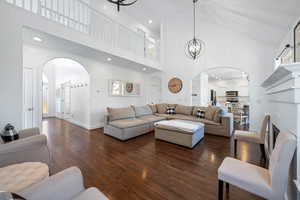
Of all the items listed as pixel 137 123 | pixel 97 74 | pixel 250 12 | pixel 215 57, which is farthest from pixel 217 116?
pixel 97 74

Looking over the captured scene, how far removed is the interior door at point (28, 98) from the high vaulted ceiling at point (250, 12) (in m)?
4.89

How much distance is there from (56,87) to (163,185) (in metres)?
8.38

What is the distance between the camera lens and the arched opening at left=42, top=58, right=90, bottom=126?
537 centimetres

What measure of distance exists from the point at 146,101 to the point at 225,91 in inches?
291

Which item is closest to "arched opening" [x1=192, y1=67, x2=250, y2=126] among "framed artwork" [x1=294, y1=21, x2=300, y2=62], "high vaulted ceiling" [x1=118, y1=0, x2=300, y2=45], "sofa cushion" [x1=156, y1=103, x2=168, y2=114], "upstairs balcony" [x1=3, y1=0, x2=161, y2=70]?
"sofa cushion" [x1=156, y1=103, x2=168, y2=114]

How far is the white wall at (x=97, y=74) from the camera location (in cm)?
370

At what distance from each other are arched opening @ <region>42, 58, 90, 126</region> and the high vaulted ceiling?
12.7ft

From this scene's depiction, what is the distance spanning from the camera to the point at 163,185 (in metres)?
1.84

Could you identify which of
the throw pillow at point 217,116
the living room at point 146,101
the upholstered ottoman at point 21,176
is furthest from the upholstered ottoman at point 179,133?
the upholstered ottoman at point 21,176

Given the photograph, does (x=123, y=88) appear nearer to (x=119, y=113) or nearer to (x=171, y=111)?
(x=119, y=113)

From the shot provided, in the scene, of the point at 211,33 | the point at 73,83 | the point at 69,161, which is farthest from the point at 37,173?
the point at 211,33

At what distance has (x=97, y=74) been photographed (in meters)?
5.18

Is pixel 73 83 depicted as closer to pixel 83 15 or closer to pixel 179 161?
pixel 83 15

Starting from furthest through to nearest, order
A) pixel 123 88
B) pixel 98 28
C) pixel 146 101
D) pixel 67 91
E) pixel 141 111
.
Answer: pixel 146 101 < pixel 67 91 < pixel 123 88 < pixel 141 111 < pixel 98 28
